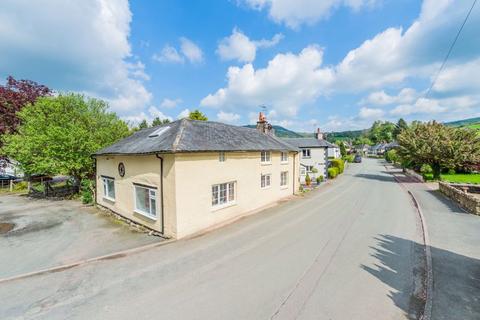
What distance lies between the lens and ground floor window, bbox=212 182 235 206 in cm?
1275

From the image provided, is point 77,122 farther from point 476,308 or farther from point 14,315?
point 476,308

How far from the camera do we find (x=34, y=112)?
20.8 metres

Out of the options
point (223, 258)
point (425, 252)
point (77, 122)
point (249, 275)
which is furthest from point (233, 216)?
point (77, 122)

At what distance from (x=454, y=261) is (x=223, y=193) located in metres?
10.4

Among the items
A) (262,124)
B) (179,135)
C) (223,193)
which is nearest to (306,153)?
(262,124)

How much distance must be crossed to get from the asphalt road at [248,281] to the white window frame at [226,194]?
1678 mm

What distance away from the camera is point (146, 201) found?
12.5 m

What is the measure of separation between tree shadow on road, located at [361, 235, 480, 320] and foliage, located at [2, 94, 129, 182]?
72.1ft

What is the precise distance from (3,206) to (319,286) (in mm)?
25112

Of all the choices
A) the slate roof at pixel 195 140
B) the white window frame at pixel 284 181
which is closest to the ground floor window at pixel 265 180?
the slate roof at pixel 195 140

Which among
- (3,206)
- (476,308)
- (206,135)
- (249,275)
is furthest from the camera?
(3,206)

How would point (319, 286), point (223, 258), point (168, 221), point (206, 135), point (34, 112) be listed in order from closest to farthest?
1. point (319, 286)
2. point (223, 258)
3. point (168, 221)
4. point (206, 135)
5. point (34, 112)

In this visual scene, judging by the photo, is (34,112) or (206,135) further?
(34,112)

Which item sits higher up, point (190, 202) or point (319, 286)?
point (190, 202)
